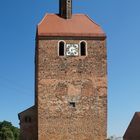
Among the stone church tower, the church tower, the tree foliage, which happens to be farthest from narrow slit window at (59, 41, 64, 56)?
the tree foliage

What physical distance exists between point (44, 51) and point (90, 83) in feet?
12.5

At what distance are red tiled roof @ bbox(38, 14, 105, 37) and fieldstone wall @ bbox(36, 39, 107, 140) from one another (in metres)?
0.56

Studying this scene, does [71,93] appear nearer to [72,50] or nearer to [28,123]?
[72,50]

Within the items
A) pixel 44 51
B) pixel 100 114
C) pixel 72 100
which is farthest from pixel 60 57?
pixel 100 114

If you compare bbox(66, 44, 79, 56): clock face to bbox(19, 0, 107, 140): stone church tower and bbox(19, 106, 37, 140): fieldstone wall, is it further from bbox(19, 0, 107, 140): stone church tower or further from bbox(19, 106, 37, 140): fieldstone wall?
bbox(19, 106, 37, 140): fieldstone wall

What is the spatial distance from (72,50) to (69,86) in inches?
99.0

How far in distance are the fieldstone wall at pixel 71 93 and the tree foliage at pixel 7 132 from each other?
1591 inches

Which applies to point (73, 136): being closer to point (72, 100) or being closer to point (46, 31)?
point (72, 100)

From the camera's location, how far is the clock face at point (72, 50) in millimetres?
27438

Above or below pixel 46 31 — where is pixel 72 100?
below

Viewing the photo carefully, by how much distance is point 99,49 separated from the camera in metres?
27.8

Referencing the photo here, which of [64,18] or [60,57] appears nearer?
[60,57]

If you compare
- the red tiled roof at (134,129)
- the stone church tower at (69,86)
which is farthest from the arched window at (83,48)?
the red tiled roof at (134,129)

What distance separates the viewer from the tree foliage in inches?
2594
